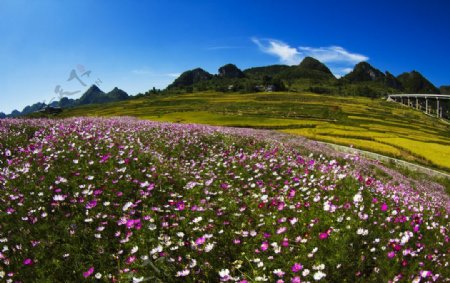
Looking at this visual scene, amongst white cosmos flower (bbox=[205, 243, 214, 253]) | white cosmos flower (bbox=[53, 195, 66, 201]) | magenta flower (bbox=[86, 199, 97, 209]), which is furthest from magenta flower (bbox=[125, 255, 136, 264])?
white cosmos flower (bbox=[53, 195, 66, 201])

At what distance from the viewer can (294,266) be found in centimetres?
404

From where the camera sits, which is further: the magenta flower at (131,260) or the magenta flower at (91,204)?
the magenta flower at (91,204)

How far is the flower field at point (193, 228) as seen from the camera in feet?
14.1

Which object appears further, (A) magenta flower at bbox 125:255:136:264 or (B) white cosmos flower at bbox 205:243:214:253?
(B) white cosmos flower at bbox 205:243:214:253

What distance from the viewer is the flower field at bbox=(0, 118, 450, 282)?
4309mm

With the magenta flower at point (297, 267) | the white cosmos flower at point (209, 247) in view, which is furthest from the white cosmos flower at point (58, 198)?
the magenta flower at point (297, 267)

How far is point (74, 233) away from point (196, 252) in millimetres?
1966

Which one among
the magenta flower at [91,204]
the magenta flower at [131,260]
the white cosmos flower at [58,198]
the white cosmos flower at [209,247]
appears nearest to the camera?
the magenta flower at [131,260]

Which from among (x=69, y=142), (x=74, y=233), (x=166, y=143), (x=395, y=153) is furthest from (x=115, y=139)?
(x=395, y=153)

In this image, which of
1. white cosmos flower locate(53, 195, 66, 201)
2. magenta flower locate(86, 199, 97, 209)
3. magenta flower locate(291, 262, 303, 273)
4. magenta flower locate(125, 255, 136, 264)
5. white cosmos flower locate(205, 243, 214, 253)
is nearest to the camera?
magenta flower locate(291, 262, 303, 273)

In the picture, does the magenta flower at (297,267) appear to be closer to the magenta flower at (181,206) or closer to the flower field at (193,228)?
the flower field at (193,228)

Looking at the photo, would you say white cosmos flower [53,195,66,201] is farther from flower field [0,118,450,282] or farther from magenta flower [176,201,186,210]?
magenta flower [176,201,186,210]

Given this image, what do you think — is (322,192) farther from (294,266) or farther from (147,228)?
(147,228)

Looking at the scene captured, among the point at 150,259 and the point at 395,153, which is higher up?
the point at 150,259
